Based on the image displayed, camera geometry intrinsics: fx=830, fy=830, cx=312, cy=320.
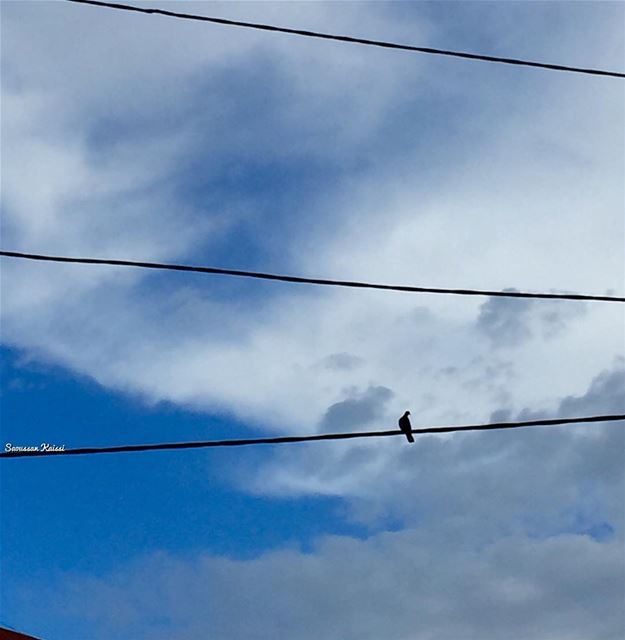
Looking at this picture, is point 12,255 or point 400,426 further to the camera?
point 400,426

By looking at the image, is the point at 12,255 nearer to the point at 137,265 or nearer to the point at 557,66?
the point at 137,265

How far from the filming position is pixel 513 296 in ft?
24.7

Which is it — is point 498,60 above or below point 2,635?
above

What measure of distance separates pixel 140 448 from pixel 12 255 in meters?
1.87

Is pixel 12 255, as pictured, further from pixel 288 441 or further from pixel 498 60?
pixel 498 60

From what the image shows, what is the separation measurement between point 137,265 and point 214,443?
1.64 m

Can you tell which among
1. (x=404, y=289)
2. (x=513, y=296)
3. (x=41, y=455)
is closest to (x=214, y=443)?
(x=41, y=455)

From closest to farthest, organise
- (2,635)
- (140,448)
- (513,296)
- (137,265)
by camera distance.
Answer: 1. (140,448)
2. (137,265)
3. (513,296)
4. (2,635)

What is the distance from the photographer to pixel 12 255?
6.67m

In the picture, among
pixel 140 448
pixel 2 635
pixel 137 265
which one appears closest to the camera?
pixel 140 448

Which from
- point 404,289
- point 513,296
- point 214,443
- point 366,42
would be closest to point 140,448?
point 214,443

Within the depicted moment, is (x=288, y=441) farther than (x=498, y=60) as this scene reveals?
No

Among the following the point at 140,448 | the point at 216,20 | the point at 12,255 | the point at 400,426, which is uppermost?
the point at 216,20

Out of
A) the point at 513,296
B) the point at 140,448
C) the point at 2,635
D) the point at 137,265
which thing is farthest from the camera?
the point at 2,635
